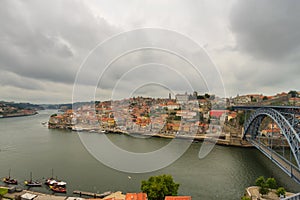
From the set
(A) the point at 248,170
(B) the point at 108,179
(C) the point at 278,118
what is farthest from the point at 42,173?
(C) the point at 278,118

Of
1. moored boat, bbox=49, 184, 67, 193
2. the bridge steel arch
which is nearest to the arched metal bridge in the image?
the bridge steel arch

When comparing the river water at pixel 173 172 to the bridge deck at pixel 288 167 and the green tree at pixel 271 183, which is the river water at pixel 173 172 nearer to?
the bridge deck at pixel 288 167

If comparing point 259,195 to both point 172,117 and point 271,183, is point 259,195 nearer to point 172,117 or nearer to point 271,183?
point 271,183

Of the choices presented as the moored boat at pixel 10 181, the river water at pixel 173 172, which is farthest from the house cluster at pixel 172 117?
the moored boat at pixel 10 181

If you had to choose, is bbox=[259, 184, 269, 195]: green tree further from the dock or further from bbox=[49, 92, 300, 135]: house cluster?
bbox=[49, 92, 300, 135]: house cluster

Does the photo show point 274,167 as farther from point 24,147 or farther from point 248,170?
point 24,147

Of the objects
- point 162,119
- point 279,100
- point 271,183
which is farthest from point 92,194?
point 279,100

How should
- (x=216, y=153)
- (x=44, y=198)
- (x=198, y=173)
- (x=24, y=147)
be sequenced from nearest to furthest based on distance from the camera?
(x=44, y=198) < (x=198, y=173) < (x=216, y=153) < (x=24, y=147)
